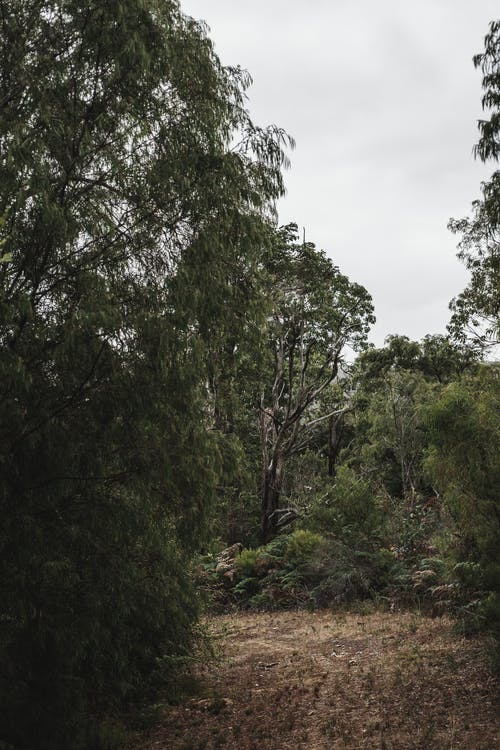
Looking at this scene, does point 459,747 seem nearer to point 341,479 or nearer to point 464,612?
point 464,612

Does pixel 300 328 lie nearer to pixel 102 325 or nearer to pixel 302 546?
pixel 302 546

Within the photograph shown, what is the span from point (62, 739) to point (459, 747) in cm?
351

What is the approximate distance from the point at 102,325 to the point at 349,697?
4.87 m

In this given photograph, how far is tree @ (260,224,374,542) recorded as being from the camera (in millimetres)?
18172

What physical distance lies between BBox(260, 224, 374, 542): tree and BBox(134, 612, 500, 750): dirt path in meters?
8.12

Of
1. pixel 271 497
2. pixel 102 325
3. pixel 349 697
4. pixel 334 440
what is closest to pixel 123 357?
pixel 102 325

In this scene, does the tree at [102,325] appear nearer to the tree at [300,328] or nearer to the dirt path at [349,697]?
the dirt path at [349,697]

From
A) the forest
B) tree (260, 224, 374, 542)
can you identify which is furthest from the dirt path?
tree (260, 224, 374, 542)

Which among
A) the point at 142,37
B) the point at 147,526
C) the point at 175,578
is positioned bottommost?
the point at 175,578

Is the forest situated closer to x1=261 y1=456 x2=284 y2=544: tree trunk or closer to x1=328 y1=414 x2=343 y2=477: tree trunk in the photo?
x1=261 y1=456 x2=284 y2=544: tree trunk

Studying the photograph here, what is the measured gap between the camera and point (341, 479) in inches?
601

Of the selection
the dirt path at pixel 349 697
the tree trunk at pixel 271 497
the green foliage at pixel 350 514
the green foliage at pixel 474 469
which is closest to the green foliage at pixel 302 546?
the green foliage at pixel 350 514

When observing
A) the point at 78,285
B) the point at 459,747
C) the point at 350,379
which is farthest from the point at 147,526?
the point at 350,379

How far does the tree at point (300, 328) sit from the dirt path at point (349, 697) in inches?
320
